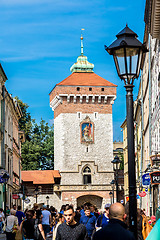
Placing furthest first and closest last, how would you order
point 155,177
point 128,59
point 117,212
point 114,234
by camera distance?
point 155,177, point 128,59, point 117,212, point 114,234

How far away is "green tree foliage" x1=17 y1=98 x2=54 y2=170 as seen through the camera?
→ 75.7 meters

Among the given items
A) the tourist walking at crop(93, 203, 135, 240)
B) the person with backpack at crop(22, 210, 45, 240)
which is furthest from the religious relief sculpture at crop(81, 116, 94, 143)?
the tourist walking at crop(93, 203, 135, 240)

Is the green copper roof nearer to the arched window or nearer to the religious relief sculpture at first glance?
the religious relief sculpture

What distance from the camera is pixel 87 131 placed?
66.8 metres

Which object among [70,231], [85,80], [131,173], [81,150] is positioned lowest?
[70,231]

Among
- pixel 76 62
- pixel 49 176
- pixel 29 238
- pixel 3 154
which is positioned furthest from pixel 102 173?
pixel 29 238

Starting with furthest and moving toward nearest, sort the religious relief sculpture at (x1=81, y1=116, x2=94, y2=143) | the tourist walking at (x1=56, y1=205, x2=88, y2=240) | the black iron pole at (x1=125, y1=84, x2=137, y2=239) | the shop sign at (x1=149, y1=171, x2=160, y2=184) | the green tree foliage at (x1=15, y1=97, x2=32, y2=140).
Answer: the green tree foliage at (x1=15, y1=97, x2=32, y2=140) < the religious relief sculpture at (x1=81, y1=116, x2=94, y2=143) < the shop sign at (x1=149, y1=171, x2=160, y2=184) < the tourist walking at (x1=56, y1=205, x2=88, y2=240) < the black iron pole at (x1=125, y1=84, x2=137, y2=239)

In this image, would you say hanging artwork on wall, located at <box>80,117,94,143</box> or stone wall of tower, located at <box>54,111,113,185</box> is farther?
hanging artwork on wall, located at <box>80,117,94,143</box>

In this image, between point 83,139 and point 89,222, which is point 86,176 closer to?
point 83,139

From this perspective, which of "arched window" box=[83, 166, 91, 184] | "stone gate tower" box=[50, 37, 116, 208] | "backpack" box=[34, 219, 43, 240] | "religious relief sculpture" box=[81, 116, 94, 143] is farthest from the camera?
"religious relief sculpture" box=[81, 116, 94, 143]

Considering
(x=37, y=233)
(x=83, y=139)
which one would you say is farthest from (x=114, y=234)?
(x=83, y=139)

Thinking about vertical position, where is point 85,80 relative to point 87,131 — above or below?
above

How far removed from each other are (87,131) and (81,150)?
2386mm

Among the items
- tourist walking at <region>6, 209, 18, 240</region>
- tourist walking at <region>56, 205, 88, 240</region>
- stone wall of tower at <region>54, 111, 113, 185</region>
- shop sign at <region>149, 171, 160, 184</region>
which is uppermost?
A: stone wall of tower at <region>54, 111, 113, 185</region>
